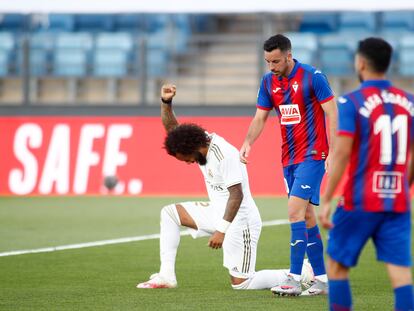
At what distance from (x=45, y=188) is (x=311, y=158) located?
12664mm

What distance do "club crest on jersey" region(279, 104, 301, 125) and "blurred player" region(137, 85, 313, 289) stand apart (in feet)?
1.91

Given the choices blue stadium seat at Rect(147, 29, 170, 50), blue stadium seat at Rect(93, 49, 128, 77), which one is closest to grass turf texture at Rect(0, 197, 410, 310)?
blue stadium seat at Rect(93, 49, 128, 77)

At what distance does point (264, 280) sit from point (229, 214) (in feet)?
3.27

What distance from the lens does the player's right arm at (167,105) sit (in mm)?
9406

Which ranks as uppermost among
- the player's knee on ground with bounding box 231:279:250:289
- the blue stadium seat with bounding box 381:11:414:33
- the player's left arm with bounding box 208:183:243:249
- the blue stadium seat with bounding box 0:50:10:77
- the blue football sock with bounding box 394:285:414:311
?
the blue stadium seat with bounding box 381:11:414:33

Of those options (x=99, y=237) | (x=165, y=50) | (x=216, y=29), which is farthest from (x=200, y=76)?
(x=99, y=237)

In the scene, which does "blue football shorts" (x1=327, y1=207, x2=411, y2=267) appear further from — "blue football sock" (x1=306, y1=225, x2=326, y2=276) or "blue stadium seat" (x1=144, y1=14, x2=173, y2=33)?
"blue stadium seat" (x1=144, y1=14, x2=173, y2=33)

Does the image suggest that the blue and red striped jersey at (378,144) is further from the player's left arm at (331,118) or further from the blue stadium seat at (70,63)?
the blue stadium seat at (70,63)

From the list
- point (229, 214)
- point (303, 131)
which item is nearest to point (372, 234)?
point (229, 214)

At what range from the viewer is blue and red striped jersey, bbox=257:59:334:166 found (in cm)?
916

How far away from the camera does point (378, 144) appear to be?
6.18 m

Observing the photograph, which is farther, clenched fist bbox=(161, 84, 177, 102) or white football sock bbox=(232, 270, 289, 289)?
clenched fist bbox=(161, 84, 177, 102)

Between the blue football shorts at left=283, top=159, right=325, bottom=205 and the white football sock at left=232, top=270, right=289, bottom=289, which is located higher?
the blue football shorts at left=283, top=159, right=325, bottom=205

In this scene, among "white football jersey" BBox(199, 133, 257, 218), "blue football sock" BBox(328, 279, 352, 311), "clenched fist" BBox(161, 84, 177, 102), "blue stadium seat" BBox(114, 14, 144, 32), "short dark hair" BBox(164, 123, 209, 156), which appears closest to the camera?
"blue football sock" BBox(328, 279, 352, 311)
